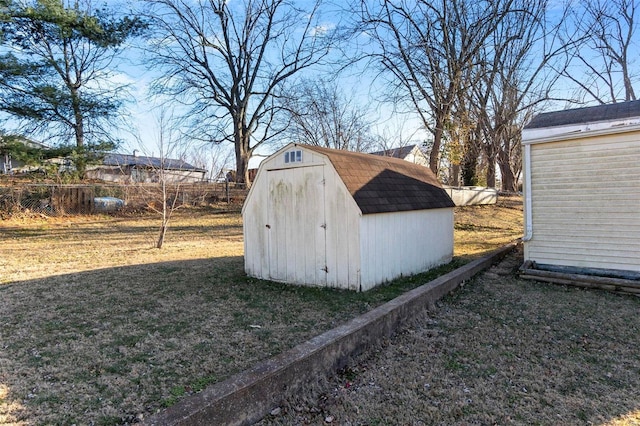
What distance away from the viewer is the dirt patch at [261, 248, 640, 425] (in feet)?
8.28

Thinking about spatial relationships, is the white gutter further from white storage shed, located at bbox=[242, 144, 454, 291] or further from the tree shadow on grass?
the tree shadow on grass

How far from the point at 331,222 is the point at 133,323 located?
10.1 ft

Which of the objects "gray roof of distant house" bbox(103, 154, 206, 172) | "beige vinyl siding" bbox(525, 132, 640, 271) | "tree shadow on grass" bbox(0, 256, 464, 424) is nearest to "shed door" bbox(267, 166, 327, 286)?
"tree shadow on grass" bbox(0, 256, 464, 424)

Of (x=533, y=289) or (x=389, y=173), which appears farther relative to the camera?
(x=389, y=173)

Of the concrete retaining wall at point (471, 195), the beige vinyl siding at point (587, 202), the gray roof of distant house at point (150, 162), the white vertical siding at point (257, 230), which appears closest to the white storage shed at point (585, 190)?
the beige vinyl siding at point (587, 202)

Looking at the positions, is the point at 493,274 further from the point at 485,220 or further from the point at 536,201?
the point at 485,220

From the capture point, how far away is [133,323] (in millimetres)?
4211

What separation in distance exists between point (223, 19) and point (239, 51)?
207cm

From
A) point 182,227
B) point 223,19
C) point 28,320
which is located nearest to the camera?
point 28,320

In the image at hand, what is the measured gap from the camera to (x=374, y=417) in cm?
249

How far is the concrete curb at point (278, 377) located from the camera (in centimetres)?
219

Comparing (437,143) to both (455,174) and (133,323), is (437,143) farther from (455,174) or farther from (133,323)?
(133,323)

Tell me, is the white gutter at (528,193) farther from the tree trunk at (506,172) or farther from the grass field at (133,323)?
the tree trunk at (506,172)

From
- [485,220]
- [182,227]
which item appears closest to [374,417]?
[182,227]
